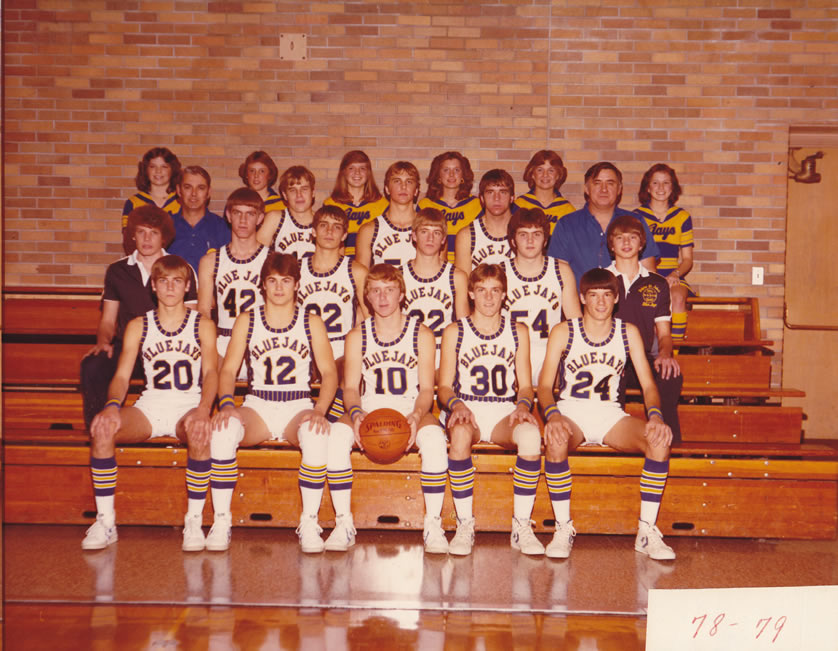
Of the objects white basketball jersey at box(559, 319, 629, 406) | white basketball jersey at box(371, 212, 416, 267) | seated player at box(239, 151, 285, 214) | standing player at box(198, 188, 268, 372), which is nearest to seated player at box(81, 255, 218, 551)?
standing player at box(198, 188, 268, 372)

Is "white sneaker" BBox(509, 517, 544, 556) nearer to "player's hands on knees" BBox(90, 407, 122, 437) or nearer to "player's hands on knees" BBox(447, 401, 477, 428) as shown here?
"player's hands on knees" BBox(447, 401, 477, 428)

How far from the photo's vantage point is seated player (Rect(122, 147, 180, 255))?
5.13 meters

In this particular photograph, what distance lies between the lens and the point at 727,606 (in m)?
1.90

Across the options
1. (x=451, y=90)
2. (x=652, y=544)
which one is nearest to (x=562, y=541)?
(x=652, y=544)

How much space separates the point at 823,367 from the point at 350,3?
4.46 m

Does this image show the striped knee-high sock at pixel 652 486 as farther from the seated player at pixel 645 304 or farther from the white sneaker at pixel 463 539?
the white sneaker at pixel 463 539

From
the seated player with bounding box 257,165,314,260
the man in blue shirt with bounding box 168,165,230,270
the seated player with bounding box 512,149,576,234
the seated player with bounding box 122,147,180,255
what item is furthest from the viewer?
the seated player with bounding box 122,147,180,255

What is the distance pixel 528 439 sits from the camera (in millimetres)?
3645

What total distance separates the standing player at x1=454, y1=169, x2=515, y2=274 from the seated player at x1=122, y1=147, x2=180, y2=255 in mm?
1867

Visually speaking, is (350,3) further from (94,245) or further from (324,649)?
(324,649)

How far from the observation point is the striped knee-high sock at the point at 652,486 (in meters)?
3.68

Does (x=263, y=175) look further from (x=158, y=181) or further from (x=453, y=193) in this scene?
(x=453, y=193)

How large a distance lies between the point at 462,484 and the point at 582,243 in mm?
1696

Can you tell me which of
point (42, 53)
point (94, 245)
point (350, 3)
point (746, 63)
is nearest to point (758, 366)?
point (746, 63)
